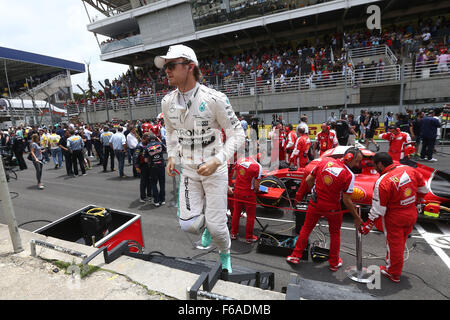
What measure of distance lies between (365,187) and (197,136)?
4012mm

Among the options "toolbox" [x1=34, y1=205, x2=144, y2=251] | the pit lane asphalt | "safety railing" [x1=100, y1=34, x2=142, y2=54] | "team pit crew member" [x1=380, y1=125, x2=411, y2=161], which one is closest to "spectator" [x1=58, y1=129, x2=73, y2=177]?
the pit lane asphalt

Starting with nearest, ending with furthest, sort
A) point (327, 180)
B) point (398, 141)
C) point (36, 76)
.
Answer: point (327, 180)
point (398, 141)
point (36, 76)

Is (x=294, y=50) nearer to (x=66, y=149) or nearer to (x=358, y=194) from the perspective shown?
(x=66, y=149)

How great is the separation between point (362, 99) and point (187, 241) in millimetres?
18055

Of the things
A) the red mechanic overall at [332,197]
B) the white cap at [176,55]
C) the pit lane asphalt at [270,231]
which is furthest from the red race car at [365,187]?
the white cap at [176,55]

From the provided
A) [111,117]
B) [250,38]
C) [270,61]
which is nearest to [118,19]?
[111,117]

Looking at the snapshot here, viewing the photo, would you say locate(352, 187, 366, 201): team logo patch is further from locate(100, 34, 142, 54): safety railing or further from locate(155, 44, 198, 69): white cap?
locate(100, 34, 142, 54): safety railing

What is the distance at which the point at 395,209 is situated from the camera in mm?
3344

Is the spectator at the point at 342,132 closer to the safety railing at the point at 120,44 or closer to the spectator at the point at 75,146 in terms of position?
the spectator at the point at 75,146

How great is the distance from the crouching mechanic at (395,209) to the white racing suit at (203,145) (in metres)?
2.16

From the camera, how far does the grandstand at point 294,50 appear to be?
1750cm

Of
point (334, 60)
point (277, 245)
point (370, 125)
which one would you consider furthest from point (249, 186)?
point (334, 60)

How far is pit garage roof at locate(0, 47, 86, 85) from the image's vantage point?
35.5 meters

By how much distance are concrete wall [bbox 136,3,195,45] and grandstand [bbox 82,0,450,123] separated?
10cm
